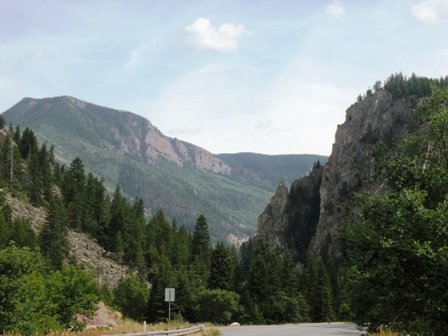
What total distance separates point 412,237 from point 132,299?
8880cm

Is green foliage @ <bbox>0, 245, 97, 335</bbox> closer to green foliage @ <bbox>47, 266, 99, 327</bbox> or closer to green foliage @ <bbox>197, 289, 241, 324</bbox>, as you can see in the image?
green foliage @ <bbox>47, 266, 99, 327</bbox>

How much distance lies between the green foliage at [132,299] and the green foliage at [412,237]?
3205 inches

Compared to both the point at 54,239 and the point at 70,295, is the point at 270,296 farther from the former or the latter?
the point at 54,239

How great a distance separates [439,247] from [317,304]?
84797 mm

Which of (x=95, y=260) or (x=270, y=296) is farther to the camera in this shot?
(x=95, y=260)

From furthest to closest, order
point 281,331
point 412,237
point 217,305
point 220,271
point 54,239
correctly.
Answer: point 54,239, point 220,271, point 217,305, point 281,331, point 412,237

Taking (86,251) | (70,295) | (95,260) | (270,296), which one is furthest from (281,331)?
(86,251)

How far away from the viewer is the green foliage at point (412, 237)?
673 inches

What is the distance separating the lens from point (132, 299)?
100m

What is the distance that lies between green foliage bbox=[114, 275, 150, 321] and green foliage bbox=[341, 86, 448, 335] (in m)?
81.4

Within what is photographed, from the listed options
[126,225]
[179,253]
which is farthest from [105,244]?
[179,253]

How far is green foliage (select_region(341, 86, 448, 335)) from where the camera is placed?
56.1ft

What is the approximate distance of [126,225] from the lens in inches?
5207

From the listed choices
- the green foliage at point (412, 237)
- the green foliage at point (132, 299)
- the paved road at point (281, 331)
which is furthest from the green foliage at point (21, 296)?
the green foliage at point (132, 299)
